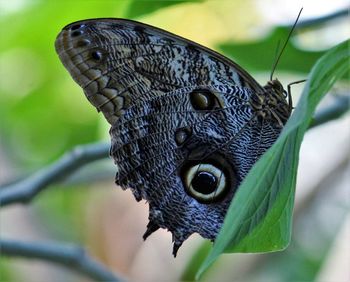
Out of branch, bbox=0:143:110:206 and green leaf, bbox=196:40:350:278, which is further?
branch, bbox=0:143:110:206

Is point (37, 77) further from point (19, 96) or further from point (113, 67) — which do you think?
point (113, 67)

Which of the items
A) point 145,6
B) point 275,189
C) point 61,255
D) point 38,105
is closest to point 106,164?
point 38,105

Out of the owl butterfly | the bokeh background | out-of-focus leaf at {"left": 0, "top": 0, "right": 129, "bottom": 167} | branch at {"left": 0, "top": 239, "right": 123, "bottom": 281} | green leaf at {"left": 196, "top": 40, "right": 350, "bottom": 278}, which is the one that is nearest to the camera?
green leaf at {"left": 196, "top": 40, "right": 350, "bottom": 278}

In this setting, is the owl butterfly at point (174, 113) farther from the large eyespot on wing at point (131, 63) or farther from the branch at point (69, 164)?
the branch at point (69, 164)

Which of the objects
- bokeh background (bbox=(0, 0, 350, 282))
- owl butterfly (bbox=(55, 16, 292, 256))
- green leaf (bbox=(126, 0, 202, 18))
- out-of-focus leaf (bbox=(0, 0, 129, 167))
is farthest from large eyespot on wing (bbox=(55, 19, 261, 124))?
out-of-focus leaf (bbox=(0, 0, 129, 167))

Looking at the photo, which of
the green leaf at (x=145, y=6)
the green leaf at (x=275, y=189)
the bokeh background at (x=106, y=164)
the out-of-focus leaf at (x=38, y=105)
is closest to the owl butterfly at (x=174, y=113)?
the green leaf at (x=145, y=6)

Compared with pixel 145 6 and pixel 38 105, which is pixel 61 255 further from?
pixel 38 105

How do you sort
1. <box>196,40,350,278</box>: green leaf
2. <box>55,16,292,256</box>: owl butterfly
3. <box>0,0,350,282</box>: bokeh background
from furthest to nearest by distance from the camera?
<box>0,0,350,282</box>: bokeh background → <box>55,16,292,256</box>: owl butterfly → <box>196,40,350,278</box>: green leaf

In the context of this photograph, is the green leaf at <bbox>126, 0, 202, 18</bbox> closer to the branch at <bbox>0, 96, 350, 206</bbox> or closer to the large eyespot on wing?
the large eyespot on wing
